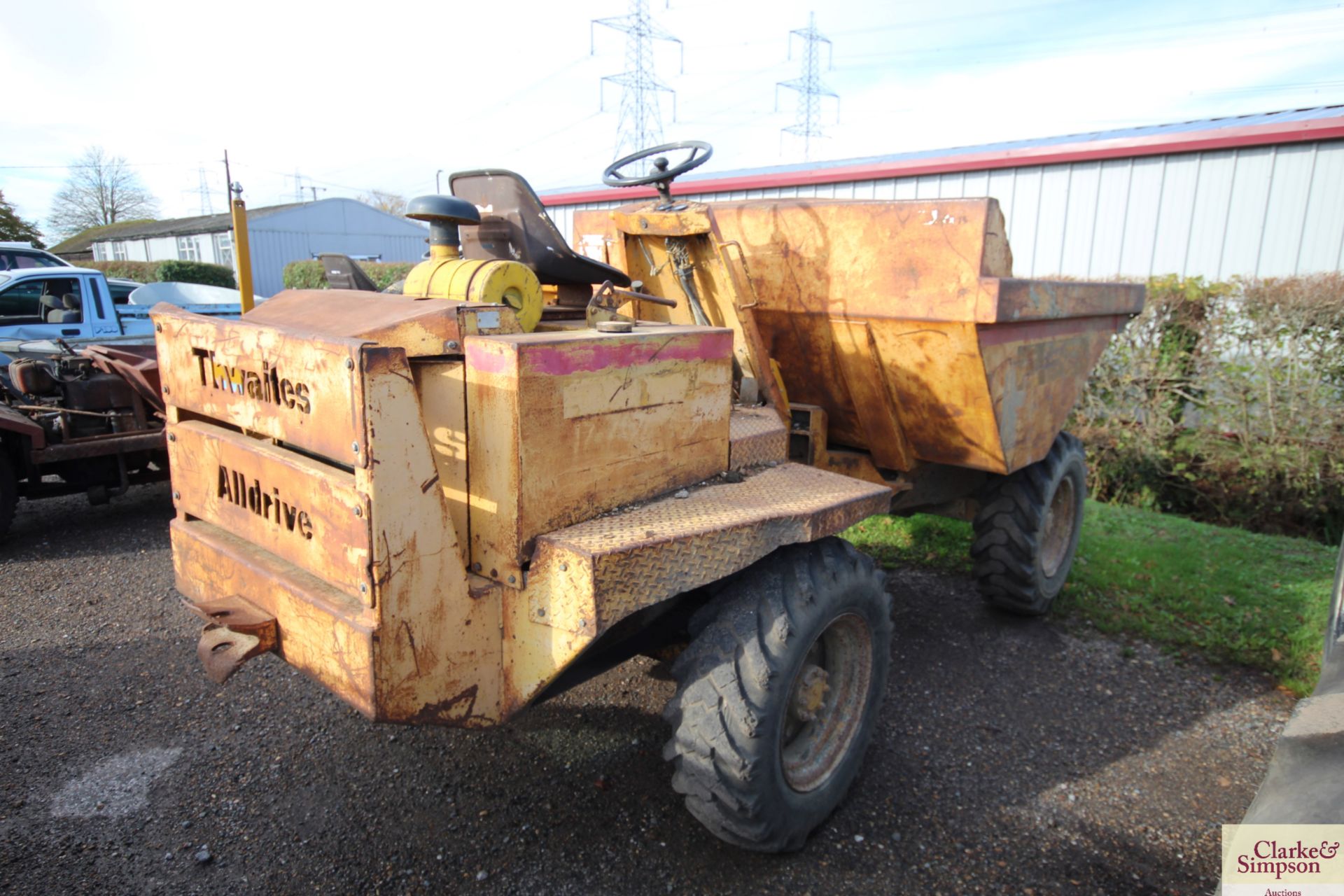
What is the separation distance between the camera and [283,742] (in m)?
3.22

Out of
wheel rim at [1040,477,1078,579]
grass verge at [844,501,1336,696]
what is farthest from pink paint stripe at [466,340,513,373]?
grass verge at [844,501,1336,696]

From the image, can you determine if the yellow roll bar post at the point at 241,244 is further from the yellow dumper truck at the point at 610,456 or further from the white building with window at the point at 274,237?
the white building with window at the point at 274,237

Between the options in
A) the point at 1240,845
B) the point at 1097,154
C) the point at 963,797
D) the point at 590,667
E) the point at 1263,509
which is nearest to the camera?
→ the point at 1240,845

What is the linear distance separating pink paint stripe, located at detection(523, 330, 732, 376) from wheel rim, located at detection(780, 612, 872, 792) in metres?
0.98

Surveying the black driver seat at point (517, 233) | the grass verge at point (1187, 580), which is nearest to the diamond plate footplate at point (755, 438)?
the black driver seat at point (517, 233)

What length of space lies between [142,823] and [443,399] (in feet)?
5.99

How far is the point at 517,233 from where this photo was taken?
10.1ft

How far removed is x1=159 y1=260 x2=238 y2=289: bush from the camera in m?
27.3

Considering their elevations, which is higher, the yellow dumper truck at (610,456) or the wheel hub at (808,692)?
the yellow dumper truck at (610,456)

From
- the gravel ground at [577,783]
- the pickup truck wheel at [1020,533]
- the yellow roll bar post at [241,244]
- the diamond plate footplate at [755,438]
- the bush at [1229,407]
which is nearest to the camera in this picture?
the gravel ground at [577,783]

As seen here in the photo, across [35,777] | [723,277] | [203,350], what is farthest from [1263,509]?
[35,777]

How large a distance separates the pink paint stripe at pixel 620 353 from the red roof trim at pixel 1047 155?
7395mm

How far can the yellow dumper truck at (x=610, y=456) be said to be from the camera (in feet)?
7.07

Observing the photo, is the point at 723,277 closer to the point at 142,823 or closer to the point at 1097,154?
the point at 142,823
